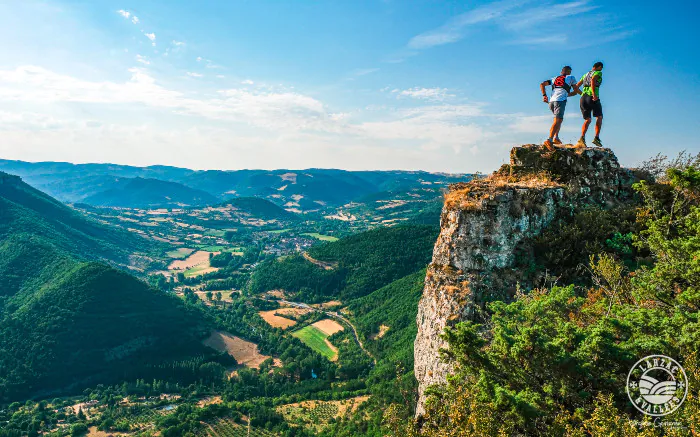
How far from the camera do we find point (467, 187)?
19.6 metres

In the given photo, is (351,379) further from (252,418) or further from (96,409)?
(96,409)

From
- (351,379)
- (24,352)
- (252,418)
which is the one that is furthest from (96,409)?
(351,379)

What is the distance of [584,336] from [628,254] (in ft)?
27.5


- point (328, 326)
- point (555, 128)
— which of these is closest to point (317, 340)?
point (328, 326)

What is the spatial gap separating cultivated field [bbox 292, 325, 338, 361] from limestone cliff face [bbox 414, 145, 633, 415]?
316 ft

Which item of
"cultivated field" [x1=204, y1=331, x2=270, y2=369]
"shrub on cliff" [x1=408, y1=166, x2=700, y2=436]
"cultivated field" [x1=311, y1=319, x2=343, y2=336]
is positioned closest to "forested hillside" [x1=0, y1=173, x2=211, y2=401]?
"cultivated field" [x1=204, y1=331, x2=270, y2=369]

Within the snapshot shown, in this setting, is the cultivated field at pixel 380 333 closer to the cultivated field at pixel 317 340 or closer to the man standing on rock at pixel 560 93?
the cultivated field at pixel 317 340

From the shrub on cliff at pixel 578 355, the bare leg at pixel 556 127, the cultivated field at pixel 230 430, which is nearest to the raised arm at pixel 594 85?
the bare leg at pixel 556 127

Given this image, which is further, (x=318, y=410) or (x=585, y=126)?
(x=318, y=410)

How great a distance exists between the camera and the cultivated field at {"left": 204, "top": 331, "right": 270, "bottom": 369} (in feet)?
373

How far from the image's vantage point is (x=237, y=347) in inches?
4747

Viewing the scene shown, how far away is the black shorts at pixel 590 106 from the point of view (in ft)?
66.7

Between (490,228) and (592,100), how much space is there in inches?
387

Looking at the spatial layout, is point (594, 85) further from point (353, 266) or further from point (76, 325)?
point (353, 266)
